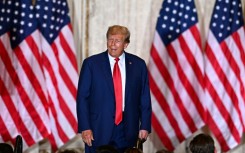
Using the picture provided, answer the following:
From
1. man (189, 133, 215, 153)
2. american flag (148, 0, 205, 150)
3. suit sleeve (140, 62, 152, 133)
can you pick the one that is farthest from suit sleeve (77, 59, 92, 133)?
american flag (148, 0, 205, 150)

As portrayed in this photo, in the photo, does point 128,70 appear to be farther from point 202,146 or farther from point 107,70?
point 202,146

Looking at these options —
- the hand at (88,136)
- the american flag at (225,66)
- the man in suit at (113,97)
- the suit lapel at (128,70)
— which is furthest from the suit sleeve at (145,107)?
the american flag at (225,66)

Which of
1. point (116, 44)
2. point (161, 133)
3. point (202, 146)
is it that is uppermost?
point (116, 44)

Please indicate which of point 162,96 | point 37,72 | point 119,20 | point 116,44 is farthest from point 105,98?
point 119,20

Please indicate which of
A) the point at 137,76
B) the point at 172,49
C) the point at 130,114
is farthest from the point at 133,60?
the point at 172,49

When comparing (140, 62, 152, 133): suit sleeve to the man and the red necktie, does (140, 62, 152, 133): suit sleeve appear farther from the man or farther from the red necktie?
the man

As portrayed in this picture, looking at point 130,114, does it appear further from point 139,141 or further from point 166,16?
point 166,16

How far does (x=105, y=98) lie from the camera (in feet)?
18.0

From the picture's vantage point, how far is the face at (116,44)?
5344 mm

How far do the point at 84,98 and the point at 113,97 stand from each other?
0.26m

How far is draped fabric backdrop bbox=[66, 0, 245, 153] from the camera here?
7699 mm

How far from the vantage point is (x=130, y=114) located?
555 centimetres

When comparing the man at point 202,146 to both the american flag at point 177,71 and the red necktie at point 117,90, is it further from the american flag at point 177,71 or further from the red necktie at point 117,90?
the american flag at point 177,71

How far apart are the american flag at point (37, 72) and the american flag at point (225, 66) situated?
1674 millimetres
